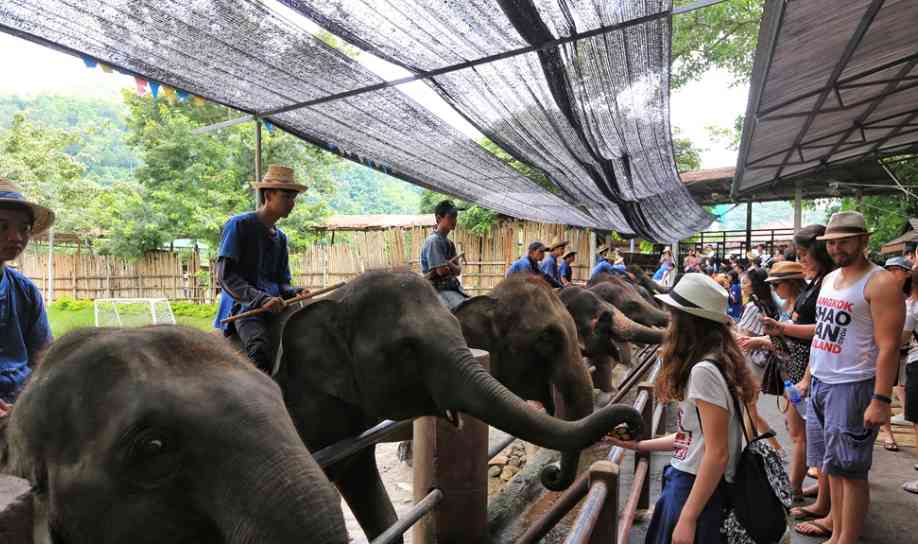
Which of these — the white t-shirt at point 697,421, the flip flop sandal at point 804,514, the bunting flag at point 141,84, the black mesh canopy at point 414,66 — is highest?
the black mesh canopy at point 414,66

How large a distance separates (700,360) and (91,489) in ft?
7.52

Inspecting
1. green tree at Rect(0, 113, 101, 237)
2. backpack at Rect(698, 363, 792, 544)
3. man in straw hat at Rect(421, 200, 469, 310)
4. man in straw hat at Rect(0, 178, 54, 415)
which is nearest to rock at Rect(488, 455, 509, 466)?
man in straw hat at Rect(421, 200, 469, 310)

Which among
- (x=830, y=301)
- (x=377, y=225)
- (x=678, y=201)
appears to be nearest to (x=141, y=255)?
(x=377, y=225)

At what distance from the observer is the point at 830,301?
3.91m

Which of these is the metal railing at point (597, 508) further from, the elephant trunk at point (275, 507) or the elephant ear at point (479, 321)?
the elephant ear at point (479, 321)

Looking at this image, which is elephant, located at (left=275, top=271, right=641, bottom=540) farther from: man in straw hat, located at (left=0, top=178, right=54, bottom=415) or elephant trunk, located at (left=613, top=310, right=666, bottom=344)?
elephant trunk, located at (left=613, top=310, right=666, bottom=344)

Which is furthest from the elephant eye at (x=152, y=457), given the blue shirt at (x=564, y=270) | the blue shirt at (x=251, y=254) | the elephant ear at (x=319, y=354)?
the blue shirt at (x=564, y=270)

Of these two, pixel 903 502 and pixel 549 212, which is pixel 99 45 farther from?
pixel 549 212

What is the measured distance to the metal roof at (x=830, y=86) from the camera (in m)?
5.39

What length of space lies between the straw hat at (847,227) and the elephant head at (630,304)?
4628mm

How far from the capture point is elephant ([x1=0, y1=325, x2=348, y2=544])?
1.38 metres

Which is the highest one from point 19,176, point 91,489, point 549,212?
point 19,176

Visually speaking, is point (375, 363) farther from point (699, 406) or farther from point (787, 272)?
point (787, 272)

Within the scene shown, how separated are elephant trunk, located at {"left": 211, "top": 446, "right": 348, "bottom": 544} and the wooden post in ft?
6.40
